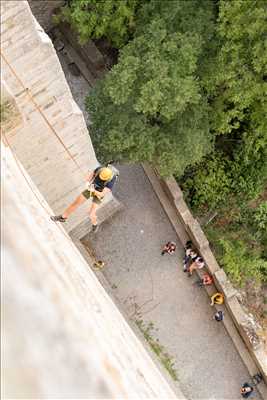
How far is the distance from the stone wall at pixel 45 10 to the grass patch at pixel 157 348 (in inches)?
330

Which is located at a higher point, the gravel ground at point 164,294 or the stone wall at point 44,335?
the stone wall at point 44,335

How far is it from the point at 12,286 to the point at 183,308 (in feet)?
28.8

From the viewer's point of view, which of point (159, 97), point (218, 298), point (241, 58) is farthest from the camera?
point (218, 298)

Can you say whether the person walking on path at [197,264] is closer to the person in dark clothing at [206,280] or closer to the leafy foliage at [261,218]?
the person in dark clothing at [206,280]

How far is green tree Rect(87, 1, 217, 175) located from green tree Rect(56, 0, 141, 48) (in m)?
0.44

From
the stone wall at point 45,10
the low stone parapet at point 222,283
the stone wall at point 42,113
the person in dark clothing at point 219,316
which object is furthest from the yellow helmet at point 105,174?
the stone wall at point 45,10

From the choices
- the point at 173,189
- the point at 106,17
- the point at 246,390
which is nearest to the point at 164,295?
the point at 173,189

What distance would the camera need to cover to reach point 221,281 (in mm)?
13078

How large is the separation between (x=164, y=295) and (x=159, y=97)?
4.93m

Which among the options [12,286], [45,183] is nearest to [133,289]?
[45,183]

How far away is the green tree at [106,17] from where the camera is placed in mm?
12766

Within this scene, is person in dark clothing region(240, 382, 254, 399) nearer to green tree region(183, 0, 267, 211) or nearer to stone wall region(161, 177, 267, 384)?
stone wall region(161, 177, 267, 384)

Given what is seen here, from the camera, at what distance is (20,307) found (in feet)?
16.5

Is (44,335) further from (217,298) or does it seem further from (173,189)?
(173,189)
